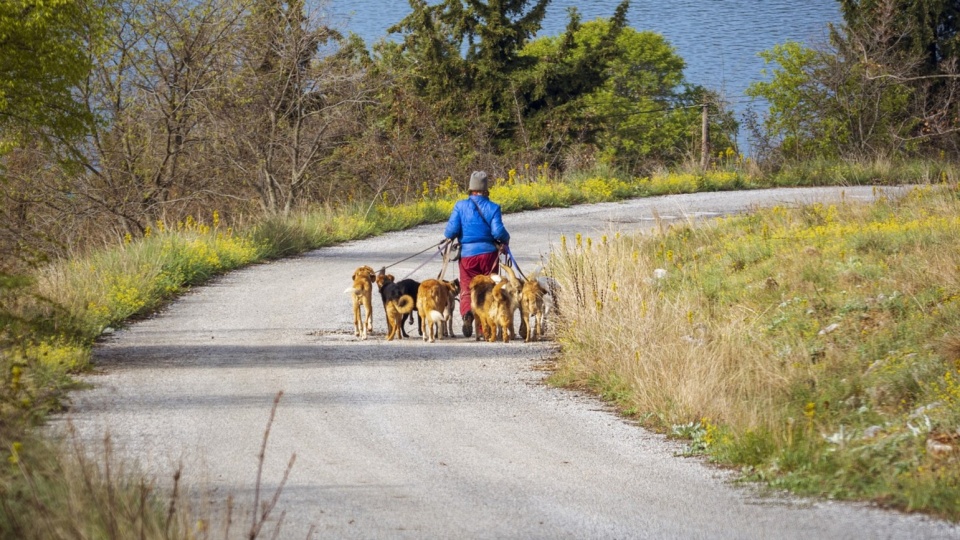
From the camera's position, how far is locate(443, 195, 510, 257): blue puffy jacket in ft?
Answer: 48.4

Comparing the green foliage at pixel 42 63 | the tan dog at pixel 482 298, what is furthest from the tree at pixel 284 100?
the tan dog at pixel 482 298

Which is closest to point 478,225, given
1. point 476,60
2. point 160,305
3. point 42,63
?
point 160,305

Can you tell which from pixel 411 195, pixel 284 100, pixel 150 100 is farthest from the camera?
pixel 411 195

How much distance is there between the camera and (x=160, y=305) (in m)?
17.0

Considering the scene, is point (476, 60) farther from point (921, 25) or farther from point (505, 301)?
point (505, 301)

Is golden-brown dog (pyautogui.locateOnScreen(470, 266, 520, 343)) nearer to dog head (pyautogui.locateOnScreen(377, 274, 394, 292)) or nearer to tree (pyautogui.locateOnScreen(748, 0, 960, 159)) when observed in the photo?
dog head (pyautogui.locateOnScreen(377, 274, 394, 292))

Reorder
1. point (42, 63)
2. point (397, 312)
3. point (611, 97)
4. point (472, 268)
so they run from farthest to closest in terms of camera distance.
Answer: point (611, 97) → point (42, 63) → point (472, 268) → point (397, 312)

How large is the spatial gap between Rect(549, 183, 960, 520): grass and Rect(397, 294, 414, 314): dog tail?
5.94ft

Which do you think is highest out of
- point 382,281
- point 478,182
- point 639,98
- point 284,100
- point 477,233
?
point 639,98

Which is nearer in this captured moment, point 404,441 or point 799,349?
point 404,441

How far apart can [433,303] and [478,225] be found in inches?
47.3

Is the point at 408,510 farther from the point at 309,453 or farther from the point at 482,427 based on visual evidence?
the point at 482,427

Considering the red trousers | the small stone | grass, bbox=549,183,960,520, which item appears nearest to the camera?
grass, bbox=549,183,960,520

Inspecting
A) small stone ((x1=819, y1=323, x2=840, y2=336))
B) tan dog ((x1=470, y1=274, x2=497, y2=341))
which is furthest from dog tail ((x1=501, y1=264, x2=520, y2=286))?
small stone ((x1=819, y1=323, x2=840, y2=336))
